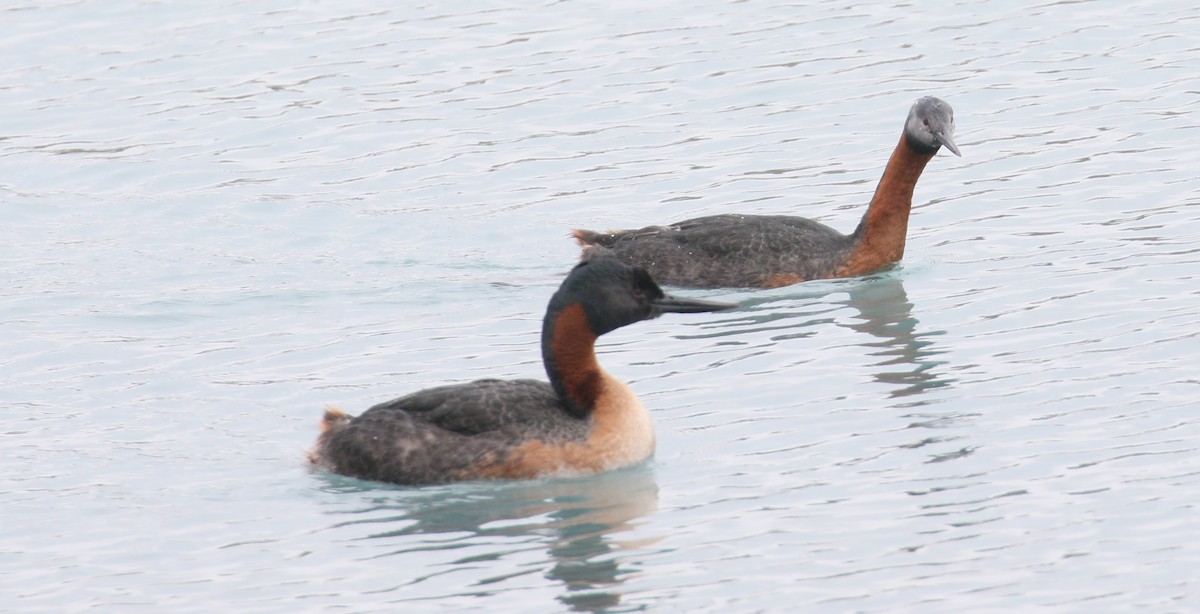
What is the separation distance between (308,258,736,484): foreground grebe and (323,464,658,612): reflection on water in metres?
0.10

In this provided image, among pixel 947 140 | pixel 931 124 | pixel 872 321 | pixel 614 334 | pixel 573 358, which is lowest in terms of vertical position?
pixel 872 321

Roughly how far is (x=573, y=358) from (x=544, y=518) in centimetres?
104

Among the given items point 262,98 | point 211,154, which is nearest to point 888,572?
point 211,154

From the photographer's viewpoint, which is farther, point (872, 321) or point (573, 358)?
point (872, 321)

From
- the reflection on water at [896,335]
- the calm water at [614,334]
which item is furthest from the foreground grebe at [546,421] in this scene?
the reflection on water at [896,335]

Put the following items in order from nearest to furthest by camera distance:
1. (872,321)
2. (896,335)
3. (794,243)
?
(896,335), (872,321), (794,243)

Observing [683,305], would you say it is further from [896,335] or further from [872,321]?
[872,321]

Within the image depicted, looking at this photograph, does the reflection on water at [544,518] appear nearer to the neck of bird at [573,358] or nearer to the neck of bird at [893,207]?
the neck of bird at [573,358]

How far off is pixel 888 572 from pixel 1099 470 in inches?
63.8

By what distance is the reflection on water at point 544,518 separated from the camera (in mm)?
8922

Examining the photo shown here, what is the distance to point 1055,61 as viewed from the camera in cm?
1933

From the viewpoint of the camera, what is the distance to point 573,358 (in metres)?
10.4

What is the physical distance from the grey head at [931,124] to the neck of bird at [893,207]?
11 centimetres

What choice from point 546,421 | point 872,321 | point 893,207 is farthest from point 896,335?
point 546,421
